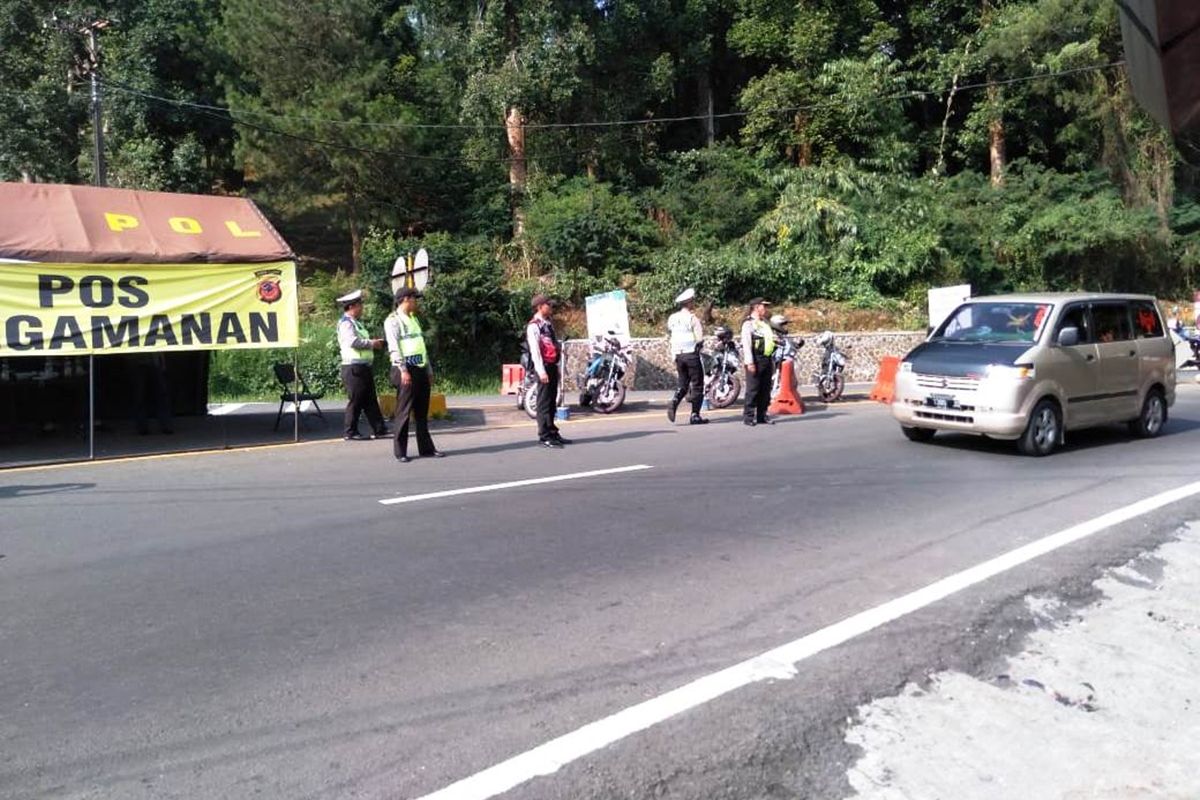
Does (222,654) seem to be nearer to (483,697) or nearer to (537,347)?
(483,697)

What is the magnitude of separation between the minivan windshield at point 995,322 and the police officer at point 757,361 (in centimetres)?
251

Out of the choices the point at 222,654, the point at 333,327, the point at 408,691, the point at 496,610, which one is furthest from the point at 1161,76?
the point at 333,327

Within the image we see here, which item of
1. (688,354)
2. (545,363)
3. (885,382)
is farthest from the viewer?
(885,382)

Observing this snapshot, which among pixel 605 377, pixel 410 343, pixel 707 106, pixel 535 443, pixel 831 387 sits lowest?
pixel 535 443

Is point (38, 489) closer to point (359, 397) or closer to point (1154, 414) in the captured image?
point (359, 397)

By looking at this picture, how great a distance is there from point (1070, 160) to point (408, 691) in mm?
32660

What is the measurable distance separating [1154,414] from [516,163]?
19.8 metres

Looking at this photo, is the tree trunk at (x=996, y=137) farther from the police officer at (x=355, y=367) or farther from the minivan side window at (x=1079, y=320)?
the police officer at (x=355, y=367)

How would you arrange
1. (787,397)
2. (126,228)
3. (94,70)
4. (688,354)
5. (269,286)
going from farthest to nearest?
(94,70) → (787,397) → (688,354) → (269,286) → (126,228)

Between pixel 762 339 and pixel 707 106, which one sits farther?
pixel 707 106

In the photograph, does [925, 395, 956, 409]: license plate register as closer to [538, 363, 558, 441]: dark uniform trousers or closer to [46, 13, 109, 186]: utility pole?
[538, 363, 558, 441]: dark uniform trousers

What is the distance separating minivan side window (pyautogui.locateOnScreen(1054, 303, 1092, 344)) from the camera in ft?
36.6

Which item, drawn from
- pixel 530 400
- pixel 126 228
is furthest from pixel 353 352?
pixel 530 400

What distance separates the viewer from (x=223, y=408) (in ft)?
57.1
